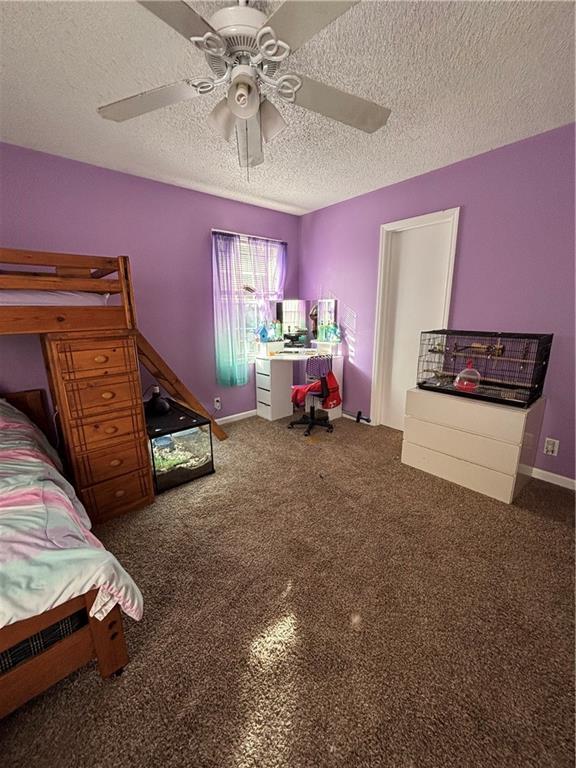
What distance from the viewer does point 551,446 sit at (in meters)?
2.49

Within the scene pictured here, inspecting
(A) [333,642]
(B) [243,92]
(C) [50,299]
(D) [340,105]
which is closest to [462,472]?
(A) [333,642]

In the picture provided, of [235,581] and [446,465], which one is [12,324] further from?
[446,465]

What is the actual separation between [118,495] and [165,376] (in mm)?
1156

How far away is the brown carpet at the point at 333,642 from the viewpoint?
1.04 m

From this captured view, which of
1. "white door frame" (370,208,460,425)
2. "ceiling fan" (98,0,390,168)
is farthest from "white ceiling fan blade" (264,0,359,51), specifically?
"white door frame" (370,208,460,425)

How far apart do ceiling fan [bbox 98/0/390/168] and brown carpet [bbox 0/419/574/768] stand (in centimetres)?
215

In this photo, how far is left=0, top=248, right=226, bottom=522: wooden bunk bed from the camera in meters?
1.77

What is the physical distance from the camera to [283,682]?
1.21 meters

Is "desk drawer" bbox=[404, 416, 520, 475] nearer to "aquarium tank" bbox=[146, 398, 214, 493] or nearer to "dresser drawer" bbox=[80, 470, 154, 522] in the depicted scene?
"aquarium tank" bbox=[146, 398, 214, 493]

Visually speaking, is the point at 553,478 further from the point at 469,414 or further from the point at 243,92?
the point at 243,92

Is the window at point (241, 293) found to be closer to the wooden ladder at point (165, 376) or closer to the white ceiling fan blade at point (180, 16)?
the wooden ladder at point (165, 376)

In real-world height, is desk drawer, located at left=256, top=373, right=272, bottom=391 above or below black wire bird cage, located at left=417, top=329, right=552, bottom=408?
below

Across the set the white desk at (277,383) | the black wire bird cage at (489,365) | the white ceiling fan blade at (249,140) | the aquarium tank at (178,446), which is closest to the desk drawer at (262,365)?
the white desk at (277,383)

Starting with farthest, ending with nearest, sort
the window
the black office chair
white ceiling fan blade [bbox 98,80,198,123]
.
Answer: the window < the black office chair < white ceiling fan blade [bbox 98,80,198,123]
